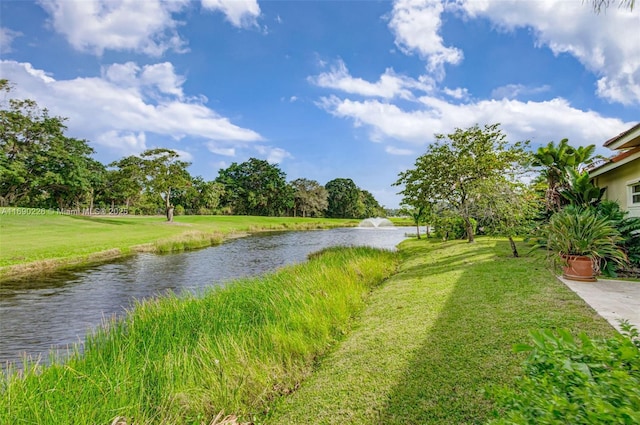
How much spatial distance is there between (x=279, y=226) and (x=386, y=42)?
1128 inches

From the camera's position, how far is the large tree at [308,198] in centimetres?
6044

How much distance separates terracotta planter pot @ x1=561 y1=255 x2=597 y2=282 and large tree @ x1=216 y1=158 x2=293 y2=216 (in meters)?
52.1

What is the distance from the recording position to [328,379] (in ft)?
11.1

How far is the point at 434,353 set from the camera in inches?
140

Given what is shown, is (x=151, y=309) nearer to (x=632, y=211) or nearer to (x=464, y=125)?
(x=632, y=211)

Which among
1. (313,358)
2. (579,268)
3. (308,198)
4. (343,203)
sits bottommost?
(313,358)

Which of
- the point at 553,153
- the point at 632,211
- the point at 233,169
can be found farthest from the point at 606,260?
the point at 233,169

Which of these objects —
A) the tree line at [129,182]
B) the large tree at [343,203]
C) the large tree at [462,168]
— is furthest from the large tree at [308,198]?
the large tree at [462,168]

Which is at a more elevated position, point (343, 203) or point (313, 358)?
point (343, 203)

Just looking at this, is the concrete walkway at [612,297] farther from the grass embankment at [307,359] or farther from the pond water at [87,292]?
the pond water at [87,292]

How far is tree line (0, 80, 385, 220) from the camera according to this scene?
3030 centimetres

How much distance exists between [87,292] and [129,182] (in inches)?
974

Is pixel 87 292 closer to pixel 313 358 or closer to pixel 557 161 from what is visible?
pixel 313 358

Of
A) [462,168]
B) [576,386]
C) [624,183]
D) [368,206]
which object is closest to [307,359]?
[576,386]
